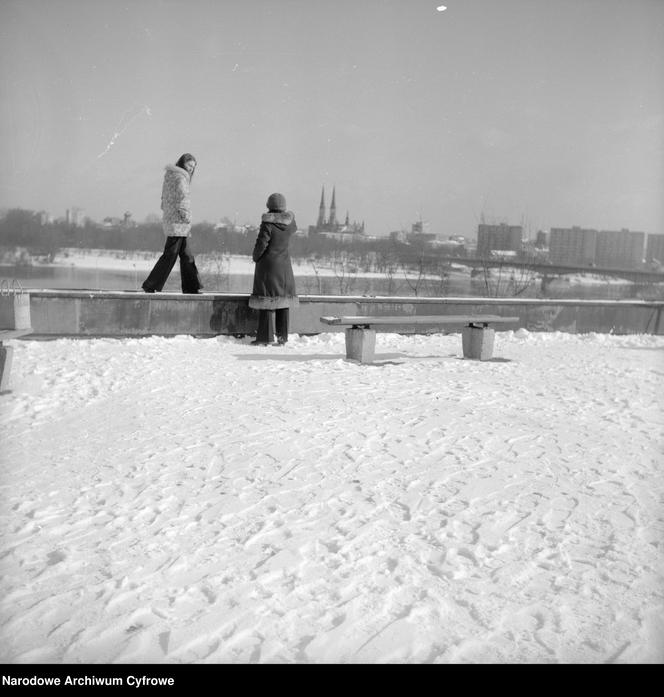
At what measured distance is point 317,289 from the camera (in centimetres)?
1171

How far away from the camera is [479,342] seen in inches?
356

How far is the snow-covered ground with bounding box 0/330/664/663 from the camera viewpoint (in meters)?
2.70

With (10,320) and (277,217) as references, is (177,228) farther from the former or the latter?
(10,320)

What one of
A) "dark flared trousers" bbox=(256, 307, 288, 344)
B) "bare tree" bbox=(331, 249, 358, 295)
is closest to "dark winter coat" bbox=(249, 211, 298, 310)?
"dark flared trousers" bbox=(256, 307, 288, 344)

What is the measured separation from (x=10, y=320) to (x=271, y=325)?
3.57 metres

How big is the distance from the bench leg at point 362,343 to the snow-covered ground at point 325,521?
112 centimetres

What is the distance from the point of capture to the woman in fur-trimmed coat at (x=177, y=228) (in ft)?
33.1

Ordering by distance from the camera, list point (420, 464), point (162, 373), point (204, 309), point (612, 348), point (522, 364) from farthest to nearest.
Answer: point (612, 348) < point (204, 309) < point (522, 364) < point (162, 373) < point (420, 464)

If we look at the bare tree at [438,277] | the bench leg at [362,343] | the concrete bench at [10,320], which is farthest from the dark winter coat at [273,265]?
the bare tree at [438,277]

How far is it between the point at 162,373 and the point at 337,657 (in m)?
5.15

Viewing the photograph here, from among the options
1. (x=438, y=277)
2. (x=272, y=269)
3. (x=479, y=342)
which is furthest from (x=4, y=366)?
(x=438, y=277)
